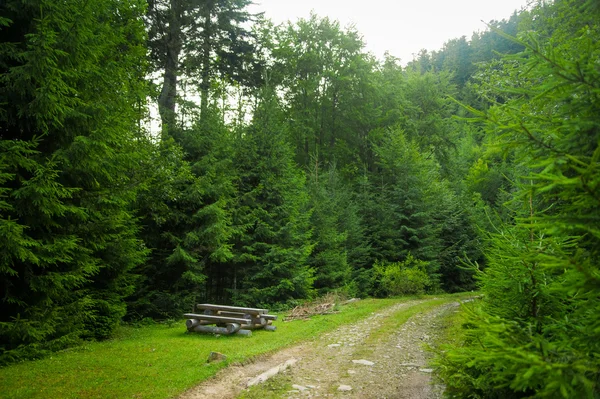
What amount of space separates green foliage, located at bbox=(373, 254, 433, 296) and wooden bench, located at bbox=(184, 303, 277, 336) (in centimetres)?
1188

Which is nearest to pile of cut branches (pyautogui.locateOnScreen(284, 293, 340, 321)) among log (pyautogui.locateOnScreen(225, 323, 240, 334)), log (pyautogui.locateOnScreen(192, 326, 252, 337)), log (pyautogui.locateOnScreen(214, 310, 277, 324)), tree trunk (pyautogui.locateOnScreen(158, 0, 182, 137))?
log (pyautogui.locateOnScreen(214, 310, 277, 324))

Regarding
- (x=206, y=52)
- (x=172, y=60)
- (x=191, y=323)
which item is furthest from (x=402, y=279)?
(x=172, y=60)

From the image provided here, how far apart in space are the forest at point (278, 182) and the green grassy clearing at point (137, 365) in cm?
101

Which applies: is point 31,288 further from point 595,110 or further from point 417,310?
point 417,310

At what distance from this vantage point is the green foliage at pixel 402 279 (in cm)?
2175

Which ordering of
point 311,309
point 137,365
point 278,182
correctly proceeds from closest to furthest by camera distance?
point 137,365 < point 311,309 < point 278,182

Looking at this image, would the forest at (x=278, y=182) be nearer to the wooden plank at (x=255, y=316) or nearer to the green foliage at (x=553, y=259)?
the green foliage at (x=553, y=259)

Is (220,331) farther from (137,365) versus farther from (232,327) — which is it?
(137,365)

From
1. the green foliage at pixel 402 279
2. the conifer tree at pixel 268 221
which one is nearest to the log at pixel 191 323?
the conifer tree at pixel 268 221

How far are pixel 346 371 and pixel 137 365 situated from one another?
14.3 feet

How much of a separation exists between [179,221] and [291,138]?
1623cm

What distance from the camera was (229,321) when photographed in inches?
431

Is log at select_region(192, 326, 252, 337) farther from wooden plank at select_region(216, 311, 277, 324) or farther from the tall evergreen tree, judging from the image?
the tall evergreen tree

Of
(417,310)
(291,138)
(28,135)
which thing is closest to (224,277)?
(417,310)
